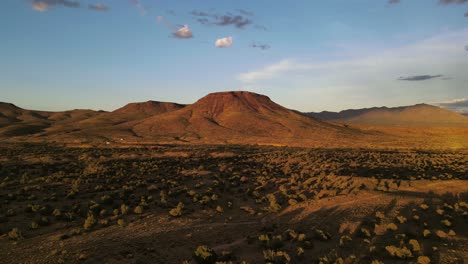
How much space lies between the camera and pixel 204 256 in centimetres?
1360

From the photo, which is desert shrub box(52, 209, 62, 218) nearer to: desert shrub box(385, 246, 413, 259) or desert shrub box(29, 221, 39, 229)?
desert shrub box(29, 221, 39, 229)

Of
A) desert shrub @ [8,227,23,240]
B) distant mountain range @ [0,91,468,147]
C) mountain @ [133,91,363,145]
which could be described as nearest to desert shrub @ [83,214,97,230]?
desert shrub @ [8,227,23,240]

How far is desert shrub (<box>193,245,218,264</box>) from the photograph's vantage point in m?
13.5

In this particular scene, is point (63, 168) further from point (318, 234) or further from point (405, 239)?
point (405, 239)

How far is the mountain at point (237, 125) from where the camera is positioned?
388 ft

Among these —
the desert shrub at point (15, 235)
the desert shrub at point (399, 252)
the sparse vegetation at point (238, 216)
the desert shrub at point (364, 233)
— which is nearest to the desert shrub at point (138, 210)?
the sparse vegetation at point (238, 216)

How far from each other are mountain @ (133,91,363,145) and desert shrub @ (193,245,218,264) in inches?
3554

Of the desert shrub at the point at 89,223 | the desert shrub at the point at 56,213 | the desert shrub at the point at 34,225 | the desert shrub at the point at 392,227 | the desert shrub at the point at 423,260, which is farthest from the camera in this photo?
the desert shrub at the point at 56,213

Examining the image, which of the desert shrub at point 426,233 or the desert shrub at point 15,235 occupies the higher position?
the desert shrub at point 15,235

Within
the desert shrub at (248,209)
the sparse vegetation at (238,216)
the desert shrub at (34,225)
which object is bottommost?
the desert shrub at (248,209)

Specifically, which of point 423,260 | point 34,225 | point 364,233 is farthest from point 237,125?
point 423,260

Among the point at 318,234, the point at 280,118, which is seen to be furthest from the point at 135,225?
the point at 280,118

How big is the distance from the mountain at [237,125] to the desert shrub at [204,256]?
296 feet

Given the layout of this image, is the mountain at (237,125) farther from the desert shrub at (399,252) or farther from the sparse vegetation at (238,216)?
the desert shrub at (399,252)
